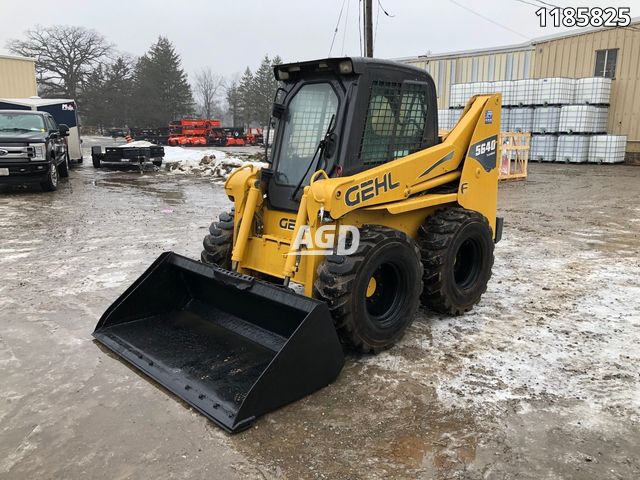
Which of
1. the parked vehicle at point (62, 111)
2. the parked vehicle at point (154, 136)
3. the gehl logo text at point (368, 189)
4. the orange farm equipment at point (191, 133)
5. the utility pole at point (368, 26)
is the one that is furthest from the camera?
the parked vehicle at point (154, 136)

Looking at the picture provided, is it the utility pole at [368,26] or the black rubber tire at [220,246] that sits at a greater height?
the utility pole at [368,26]

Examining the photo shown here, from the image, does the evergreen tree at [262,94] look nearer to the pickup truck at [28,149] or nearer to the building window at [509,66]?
the building window at [509,66]

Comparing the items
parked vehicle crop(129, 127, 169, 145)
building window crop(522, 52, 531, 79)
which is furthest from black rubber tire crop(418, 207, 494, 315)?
parked vehicle crop(129, 127, 169, 145)

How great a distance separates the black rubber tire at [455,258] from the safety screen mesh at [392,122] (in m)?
0.76

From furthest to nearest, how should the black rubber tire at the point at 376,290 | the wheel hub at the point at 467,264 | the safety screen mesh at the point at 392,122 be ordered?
the wheel hub at the point at 467,264 < the safety screen mesh at the point at 392,122 < the black rubber tire at the point at 376,290

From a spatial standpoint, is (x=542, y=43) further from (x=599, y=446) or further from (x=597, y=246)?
(x=599, y=446)

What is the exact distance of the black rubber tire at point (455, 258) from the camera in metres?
4.78

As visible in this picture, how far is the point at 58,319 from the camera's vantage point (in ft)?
16.6

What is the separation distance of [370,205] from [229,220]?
162 cm

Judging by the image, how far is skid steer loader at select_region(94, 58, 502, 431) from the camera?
3.72m

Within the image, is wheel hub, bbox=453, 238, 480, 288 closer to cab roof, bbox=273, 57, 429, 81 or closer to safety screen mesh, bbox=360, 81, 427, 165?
safety screen mesh, bbox=360, 81, 427, 165

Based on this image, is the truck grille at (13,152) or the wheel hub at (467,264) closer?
the wheel hub at (467,264)

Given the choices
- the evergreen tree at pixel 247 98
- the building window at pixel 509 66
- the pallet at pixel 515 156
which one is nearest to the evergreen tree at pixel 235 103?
the evergreen tree at pixel 247 98

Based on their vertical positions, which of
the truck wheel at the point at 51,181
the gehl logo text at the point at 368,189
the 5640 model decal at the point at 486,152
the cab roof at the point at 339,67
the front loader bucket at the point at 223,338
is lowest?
the front loader bucket at the point at 223,338
